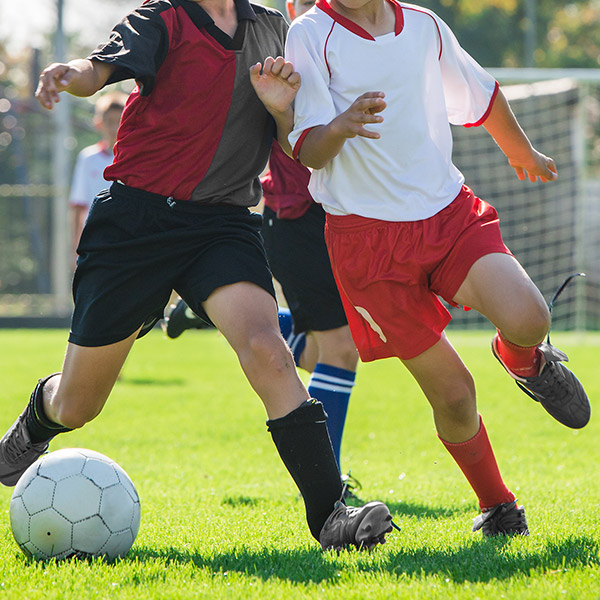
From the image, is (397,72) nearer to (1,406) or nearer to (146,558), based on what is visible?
(146,558)

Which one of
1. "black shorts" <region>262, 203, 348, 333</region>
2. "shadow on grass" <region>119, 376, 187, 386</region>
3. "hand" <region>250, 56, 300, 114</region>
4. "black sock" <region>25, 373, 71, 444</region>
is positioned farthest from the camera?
"shadow on grass" <region>119, 376, 187, 386</region>

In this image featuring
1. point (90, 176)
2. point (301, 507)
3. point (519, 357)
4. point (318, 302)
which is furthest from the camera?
point (90, 176)

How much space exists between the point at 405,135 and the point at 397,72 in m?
0.23

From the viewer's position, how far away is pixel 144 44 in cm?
324

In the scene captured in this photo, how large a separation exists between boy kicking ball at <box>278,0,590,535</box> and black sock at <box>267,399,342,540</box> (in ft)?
1.40

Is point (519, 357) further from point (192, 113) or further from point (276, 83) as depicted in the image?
point (192, 113)

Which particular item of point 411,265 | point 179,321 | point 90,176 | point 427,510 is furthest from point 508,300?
point 90,176

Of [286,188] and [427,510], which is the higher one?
[286,188]

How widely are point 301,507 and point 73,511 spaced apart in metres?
1.28

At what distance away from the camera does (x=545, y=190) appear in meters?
14.9

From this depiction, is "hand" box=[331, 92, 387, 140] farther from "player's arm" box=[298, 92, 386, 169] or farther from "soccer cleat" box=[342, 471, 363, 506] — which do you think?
"soccer cleat" box=[342, 471, 363, 506]

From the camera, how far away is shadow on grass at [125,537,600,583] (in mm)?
2823

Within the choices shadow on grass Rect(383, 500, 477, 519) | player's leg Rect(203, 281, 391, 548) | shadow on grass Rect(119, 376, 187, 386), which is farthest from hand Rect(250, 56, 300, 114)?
shadow on grass Rect(119, 376, 187, 386)

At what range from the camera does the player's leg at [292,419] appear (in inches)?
125
